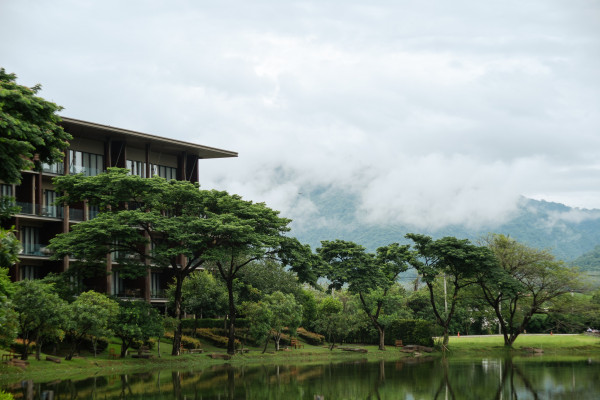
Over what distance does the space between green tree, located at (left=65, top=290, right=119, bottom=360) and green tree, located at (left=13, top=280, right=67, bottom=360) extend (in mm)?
1160

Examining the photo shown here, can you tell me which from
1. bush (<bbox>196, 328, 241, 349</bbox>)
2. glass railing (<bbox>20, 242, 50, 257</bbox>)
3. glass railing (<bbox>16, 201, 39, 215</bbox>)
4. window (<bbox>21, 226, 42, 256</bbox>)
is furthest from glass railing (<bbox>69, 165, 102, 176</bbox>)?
bush (<bbox>196, 328, 241, 349</bbox>)

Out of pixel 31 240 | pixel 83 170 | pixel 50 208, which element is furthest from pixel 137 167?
pixel 31 240

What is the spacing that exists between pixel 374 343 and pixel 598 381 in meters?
39.8

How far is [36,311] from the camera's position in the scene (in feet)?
124

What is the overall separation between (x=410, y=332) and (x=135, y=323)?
1102 inches

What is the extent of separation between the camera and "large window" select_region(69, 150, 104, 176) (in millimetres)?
61750

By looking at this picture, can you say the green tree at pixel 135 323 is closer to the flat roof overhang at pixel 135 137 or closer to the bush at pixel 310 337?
the flat roof overhang at pixel 135 137

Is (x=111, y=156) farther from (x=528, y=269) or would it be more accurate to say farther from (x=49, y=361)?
(x=528, y=269)

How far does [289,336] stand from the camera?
62.6 meters

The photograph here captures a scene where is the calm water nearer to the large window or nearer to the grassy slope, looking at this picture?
the grassy slope

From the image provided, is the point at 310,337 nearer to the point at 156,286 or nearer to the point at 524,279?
the point at 156,286

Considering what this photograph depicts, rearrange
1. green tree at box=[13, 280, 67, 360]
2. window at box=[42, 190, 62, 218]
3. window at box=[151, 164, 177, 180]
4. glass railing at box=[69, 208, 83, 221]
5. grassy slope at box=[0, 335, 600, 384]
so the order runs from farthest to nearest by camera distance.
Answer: window at box=[151, 164, 177, 180] → glass railing at box=[69, 208, 83, 221] → window at box=[42, 190, 62, 218] → grassy slope at box=[0, 335, 600, 384] → green tree at box=[13, 280, 67, 360]

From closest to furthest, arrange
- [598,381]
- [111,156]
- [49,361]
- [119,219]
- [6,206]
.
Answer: [6,206], [598,381], [49,361], [119,219], [111,156]

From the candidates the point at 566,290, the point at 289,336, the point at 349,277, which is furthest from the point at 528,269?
the point at 289,336
